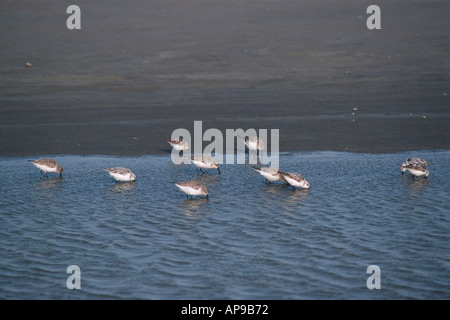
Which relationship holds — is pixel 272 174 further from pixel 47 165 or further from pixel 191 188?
pixel 47 165

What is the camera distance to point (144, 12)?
31.8 metres

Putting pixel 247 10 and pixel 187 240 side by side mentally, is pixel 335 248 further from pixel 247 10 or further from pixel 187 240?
pixel 247 10

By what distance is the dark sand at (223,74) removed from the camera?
1777cm

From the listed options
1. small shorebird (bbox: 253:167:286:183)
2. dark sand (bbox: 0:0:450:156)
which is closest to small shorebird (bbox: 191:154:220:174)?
small shorebird (bbox: 253:167:286:183)

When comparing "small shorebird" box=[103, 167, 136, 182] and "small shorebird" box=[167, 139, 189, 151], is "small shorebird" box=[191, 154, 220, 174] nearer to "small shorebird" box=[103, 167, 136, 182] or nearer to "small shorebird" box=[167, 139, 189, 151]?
"small shorebird" box=[167, 139, 189, 151]

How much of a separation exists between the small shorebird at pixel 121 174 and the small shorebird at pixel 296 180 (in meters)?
3.29

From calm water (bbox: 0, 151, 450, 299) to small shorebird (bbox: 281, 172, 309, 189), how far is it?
0.64 ft

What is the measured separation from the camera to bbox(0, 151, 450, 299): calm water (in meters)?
8.71

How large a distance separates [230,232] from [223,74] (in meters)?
13.5

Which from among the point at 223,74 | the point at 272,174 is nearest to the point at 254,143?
the point at 272,174

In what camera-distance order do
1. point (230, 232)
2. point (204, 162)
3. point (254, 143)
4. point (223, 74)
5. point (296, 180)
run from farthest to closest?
point (223, 74) < point (254, 143) < point (204, 162) < point (296, 180) < point (230, 232)

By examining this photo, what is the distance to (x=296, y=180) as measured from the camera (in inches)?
512
